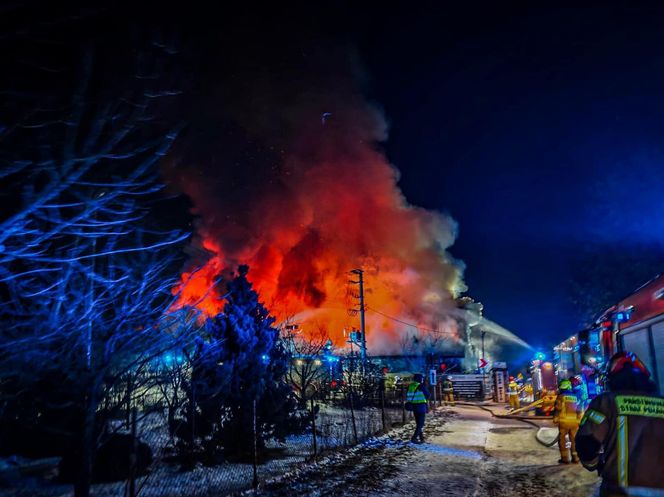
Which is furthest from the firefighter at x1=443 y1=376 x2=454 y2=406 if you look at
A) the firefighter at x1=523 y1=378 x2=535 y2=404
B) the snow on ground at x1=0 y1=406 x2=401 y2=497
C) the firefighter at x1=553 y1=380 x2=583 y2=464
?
the firefighter at x1=553 y1=380 x2=583 y2=464

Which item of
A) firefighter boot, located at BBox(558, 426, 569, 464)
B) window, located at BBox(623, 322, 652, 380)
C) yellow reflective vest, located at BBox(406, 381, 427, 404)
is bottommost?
firefighter boot, located at BBox(558, 426, 569, 464)

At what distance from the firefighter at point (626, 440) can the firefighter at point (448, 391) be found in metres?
25.2

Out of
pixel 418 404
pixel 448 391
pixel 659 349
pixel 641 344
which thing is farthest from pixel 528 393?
pixel 659 349

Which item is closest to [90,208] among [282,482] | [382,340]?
[282,482]

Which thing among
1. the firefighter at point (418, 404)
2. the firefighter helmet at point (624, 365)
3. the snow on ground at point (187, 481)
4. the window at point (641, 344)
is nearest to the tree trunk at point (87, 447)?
the snow on ground at point (187, 481)

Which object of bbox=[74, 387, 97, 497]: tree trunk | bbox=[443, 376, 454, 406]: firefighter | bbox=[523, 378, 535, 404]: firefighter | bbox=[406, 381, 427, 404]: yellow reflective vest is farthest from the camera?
bbox=[443, 376, 454, 406]: firefighter

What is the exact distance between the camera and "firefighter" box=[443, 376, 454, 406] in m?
28.2

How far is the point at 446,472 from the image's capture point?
915cm

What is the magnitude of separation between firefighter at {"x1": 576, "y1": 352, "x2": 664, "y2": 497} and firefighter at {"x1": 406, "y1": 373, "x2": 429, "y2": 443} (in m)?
9.65

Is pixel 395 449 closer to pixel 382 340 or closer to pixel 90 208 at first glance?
pixel 90 208

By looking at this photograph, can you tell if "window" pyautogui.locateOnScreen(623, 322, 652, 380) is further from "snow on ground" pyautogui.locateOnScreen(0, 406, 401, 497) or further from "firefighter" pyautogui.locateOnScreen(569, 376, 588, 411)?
"snow on ground" pyautogui.locateOnScreen(0, 406, 401, 497)

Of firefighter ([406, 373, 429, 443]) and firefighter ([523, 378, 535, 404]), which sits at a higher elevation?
firefighter ([406, 373, 429, 443])

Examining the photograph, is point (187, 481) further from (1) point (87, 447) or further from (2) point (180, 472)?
(1) point (87, 447)

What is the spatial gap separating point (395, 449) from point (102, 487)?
22.0 feet
